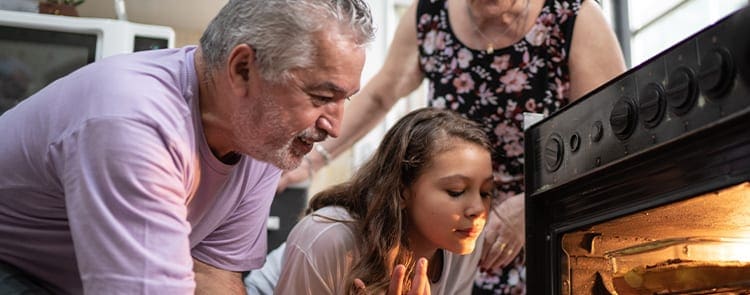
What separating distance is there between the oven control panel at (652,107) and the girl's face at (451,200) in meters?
0.26

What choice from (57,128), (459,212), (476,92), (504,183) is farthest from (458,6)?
(57,128)

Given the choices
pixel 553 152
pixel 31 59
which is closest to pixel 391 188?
pixel 553 152

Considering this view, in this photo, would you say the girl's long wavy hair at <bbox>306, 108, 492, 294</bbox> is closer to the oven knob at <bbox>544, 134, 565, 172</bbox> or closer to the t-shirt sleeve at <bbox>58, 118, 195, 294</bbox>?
the oven knob at <bbox>544, 134, 565, 172</bbox>

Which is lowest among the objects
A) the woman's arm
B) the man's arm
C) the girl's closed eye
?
the man's arm

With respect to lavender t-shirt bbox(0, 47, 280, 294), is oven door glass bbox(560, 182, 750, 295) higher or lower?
lower

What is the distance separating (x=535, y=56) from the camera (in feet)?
5.14

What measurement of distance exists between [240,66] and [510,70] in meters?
0.75

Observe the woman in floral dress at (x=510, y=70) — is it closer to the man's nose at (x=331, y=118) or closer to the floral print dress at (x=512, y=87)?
the floral print dress at (x=512, y=87)

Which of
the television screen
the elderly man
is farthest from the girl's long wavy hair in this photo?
the television screen

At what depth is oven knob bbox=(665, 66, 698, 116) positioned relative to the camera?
31.6 inches

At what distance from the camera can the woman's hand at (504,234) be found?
1.47 meters

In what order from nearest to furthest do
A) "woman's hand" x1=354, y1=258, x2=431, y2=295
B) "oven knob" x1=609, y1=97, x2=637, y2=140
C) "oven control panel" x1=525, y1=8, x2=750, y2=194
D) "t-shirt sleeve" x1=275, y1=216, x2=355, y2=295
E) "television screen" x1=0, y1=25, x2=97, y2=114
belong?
"oven control panel" x1=525, y1=8, x2=750, y2=194
"oven knob" x1=609, y1=97, x2=637, y2=140
"woman's hand" x1=354, y1=258, x2=431, y2=295
"t-shirt sleeve" x1=275, y1=216, x2=355, y2=295
"television screen" x1=0, y1=25, x2=97, y2=114

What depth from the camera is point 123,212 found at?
794 millimetres

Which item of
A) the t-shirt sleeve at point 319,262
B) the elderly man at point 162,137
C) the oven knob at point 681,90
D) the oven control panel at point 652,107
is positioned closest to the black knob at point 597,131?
the oven control panel at point 652,107
